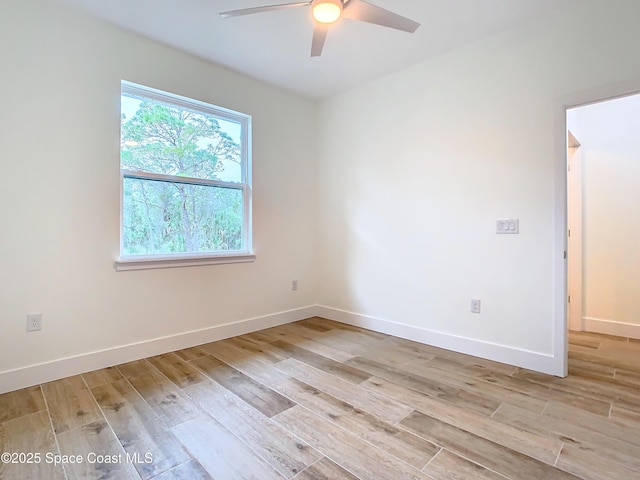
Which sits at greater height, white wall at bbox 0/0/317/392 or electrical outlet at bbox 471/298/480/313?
white wall at bbox 0/0/317/392

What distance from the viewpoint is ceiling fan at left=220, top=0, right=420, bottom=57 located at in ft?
5.83

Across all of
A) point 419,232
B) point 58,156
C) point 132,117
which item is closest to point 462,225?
point 419,232

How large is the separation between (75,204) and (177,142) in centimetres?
98

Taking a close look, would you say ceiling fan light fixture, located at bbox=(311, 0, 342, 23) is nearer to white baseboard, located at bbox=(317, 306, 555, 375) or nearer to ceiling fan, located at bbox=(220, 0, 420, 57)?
ceiling fan, located at bbox=(220, 0, 420, 57)

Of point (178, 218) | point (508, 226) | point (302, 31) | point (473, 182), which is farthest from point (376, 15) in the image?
point (178, 218)

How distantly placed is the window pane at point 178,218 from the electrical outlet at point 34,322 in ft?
2.28

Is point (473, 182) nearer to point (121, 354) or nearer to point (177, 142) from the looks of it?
point (177, 142)

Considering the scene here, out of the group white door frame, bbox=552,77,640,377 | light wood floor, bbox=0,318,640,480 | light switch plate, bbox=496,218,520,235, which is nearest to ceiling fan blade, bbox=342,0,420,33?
white door frame, bbox=552,77,640,377

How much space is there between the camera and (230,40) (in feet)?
8.99

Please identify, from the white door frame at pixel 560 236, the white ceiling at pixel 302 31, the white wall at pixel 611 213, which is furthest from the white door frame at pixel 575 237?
the white ceiling at pixel 302 31

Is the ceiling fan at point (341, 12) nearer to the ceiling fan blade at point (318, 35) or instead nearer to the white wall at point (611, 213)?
the ceiling fan blade at point (318, 35)

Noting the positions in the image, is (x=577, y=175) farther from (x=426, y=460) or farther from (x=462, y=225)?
(x=426, y=460)

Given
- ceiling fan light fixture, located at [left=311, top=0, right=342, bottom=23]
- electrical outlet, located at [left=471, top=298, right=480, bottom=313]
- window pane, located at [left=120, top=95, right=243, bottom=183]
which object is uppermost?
ceiling fan light fixture, located at [left=311, top=0, right=342, bottom=23]

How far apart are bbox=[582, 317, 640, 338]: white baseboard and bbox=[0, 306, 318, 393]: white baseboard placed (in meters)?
3.32
